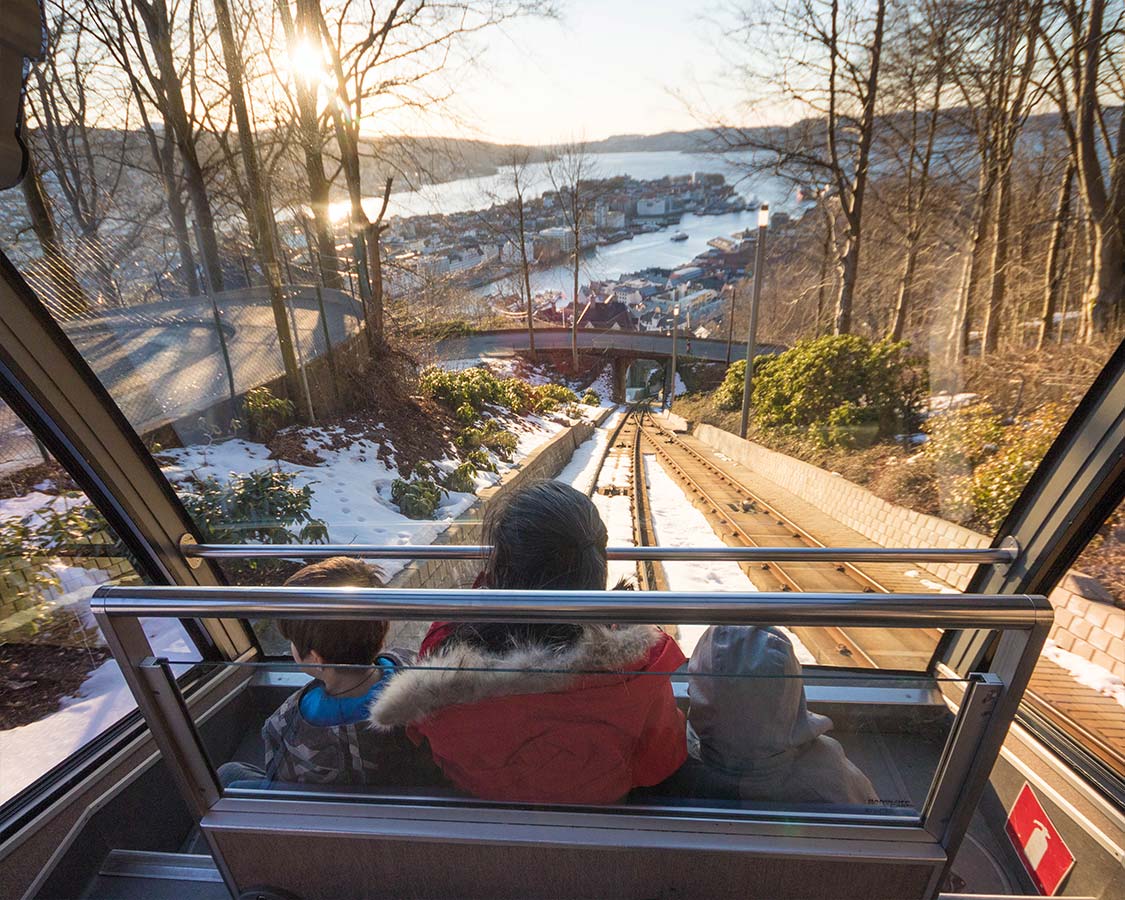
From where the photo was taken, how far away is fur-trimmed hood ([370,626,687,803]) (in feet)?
2.97

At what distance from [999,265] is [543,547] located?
7.60 feet

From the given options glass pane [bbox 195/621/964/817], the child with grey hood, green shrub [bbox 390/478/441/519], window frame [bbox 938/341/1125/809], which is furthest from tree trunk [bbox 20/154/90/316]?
window frame [bbox 938/341/1125/809]

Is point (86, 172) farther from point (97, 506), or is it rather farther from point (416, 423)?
point (416, 423)

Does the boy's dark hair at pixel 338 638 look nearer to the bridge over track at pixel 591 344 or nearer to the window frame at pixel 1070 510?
the window frame at pixel 1070 510

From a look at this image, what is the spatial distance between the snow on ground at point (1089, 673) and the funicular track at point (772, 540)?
0.48m

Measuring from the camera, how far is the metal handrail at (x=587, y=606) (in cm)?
80

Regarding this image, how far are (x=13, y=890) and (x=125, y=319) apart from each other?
213 centimetres

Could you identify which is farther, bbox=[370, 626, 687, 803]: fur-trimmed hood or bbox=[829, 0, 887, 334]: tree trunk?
bbox=[829, 0, 887, 334]: tree trunk

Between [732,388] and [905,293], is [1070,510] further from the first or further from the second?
[732,388]

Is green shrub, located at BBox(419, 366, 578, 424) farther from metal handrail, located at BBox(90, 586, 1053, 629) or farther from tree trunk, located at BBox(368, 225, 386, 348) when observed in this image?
metal handrail, located at BBox(90, 586, 1053, 629)

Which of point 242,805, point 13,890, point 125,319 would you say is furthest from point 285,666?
point 125,319

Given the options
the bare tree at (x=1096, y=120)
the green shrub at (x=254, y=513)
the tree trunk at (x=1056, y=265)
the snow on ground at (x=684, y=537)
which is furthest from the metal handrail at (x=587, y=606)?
the tree trunk at (x=1056, y=265)

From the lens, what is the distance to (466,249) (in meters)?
2.88

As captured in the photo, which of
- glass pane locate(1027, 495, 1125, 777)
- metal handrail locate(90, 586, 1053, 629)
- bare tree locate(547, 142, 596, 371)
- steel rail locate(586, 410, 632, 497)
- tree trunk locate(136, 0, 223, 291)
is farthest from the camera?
steel rail locate(586, 410, 632, 497)
